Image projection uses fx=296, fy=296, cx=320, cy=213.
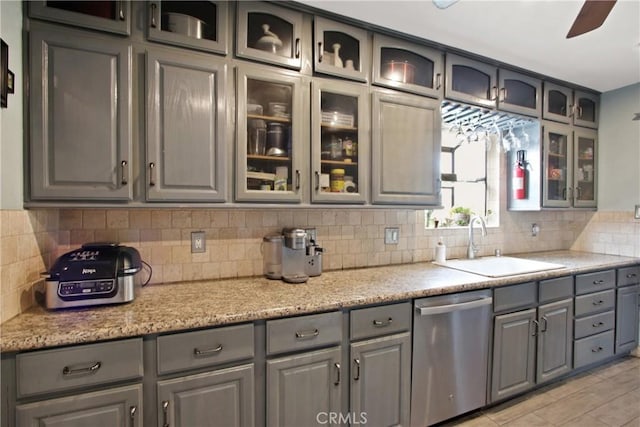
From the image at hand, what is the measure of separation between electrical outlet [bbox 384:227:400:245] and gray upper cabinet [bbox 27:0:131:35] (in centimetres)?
200

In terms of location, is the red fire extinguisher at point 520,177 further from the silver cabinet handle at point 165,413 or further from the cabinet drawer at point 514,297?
the silver cabinet handle at point 165,413

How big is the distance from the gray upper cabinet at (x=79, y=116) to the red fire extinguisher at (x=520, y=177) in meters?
3.16

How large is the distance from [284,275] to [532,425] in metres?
1.86

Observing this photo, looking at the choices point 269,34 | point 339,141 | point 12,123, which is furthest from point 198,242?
point 269,34

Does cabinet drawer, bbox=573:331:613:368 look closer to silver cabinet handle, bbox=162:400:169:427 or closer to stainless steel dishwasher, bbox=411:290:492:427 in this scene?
stainless steel dishwasher, bbox=411:290:492:427

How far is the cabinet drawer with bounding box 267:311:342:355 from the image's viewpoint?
136cm

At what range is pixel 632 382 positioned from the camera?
7.77 ft

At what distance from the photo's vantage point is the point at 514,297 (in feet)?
6.64

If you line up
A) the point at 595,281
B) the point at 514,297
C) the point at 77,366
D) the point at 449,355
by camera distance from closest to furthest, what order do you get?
1. the point at 77,366
2. the point at 449,355
3. the point at 514,297
4. the point at 595,281

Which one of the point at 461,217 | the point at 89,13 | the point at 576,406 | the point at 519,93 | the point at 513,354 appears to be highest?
the point at 519,93

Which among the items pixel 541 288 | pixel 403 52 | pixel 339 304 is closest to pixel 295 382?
pixel 339 304

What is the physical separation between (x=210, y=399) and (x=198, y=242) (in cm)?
87

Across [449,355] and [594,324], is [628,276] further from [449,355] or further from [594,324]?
[449,355]

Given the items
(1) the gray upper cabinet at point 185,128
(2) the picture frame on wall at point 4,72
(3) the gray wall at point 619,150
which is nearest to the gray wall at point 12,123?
(2) the picture frame on wall at point 4,72
